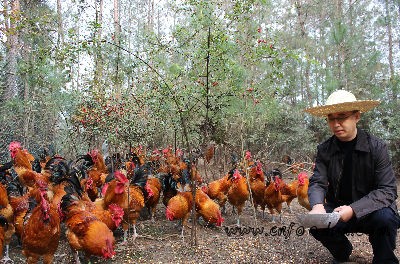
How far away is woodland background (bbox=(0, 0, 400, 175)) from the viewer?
19.5 ft

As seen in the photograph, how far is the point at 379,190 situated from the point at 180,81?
13.5ft

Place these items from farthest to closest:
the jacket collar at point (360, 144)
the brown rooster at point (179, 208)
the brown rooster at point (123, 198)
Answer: the brown rooster at point (179, 208) → the brown rooster at point (123, 198) → the jacket collar at point (360, 144)

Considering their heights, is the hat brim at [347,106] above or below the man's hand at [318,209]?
above

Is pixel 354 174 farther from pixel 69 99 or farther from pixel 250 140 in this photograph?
pixel 69 99

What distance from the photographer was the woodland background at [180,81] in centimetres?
595

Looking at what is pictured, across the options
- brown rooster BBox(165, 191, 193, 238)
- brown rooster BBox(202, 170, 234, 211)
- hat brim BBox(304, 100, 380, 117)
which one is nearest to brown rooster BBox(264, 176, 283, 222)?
brown rooster BBox(202, 170, 234, 211)

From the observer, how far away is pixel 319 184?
3.48 metres

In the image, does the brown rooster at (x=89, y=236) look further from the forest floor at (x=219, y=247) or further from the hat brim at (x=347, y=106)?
the hat brim at (x=347, y=106)

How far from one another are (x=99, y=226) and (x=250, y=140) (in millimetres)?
6990

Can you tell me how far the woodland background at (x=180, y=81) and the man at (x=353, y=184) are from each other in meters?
1.08

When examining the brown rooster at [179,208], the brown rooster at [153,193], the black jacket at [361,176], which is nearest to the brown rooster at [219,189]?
the brown rooster at [153,193]

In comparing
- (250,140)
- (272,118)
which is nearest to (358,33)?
(272,118)

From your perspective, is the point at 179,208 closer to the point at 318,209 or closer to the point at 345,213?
the point at 318,209

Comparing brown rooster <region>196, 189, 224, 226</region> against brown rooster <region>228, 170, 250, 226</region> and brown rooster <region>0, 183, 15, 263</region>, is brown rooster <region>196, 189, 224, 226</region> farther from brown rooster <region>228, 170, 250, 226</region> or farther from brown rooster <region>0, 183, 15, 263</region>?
brown rooster <region>0, 183, 15, 263</region>
